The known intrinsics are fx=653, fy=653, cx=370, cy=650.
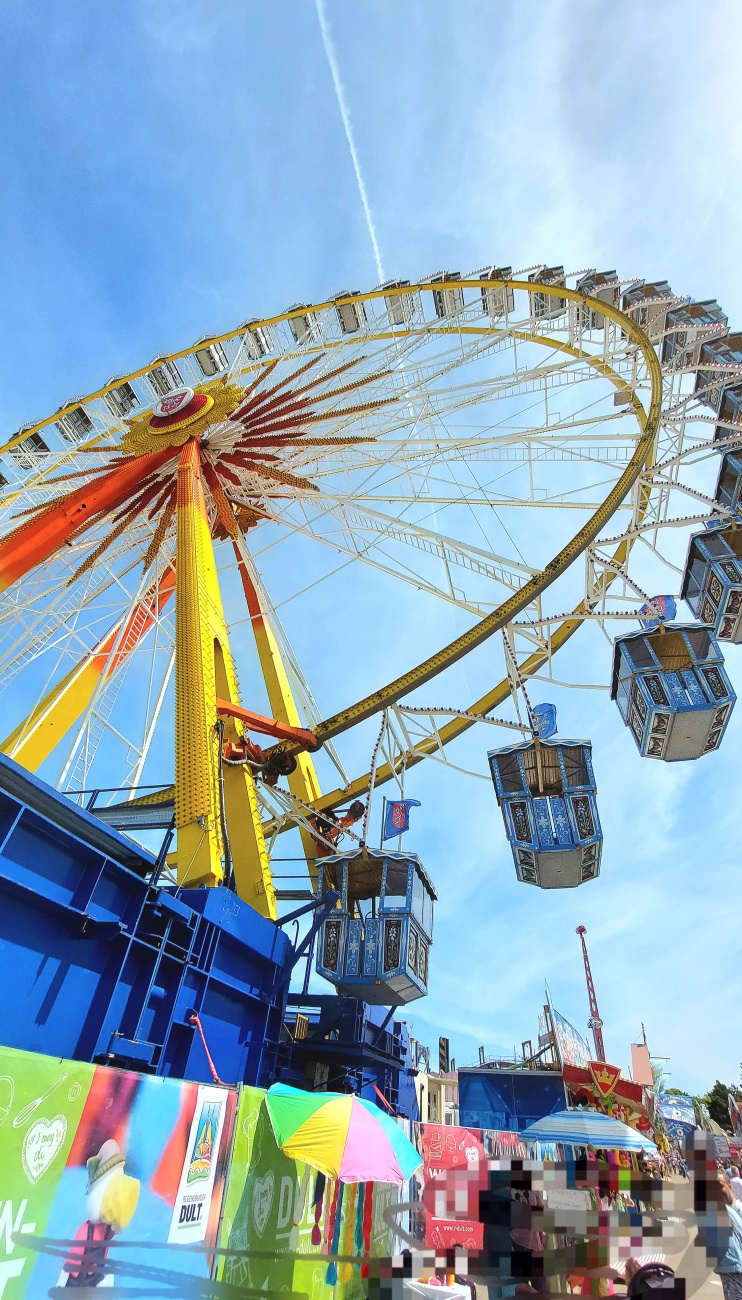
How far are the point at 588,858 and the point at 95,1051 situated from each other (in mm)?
8487

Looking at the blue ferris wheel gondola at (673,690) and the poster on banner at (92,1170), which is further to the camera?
the blue ferris wheel gondola at (673,690)

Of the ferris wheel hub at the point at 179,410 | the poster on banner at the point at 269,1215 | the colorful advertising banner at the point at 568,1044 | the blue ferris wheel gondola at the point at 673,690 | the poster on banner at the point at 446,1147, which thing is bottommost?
the poster on banner at the point at 269,1215

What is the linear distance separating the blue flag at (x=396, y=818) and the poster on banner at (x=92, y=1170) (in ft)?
27.9

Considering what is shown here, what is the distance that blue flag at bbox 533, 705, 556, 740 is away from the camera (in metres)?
12.6

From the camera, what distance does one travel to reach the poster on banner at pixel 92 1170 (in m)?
3.00

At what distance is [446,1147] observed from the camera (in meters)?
10.8

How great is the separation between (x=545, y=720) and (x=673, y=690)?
7.96 ft

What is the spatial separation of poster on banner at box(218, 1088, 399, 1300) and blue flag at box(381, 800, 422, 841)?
21.3 ft

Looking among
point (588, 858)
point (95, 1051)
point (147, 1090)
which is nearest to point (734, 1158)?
point (588, 858)

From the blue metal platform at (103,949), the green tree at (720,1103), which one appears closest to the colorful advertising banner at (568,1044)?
the blue metal platform at (103,949)

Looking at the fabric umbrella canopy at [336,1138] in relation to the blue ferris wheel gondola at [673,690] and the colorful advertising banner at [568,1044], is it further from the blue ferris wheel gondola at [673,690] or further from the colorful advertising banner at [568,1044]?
the colorful advertising banner at [568,1044]

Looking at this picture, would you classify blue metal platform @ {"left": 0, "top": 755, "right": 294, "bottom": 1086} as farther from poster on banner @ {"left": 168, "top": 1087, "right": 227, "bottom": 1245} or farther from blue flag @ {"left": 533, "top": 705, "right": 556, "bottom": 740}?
blue flag @ {"left": 533, "top": 705, "right": 556, "bottom": 740}

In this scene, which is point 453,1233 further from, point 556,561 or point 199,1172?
point 556,561

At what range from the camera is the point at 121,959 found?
6512mm
